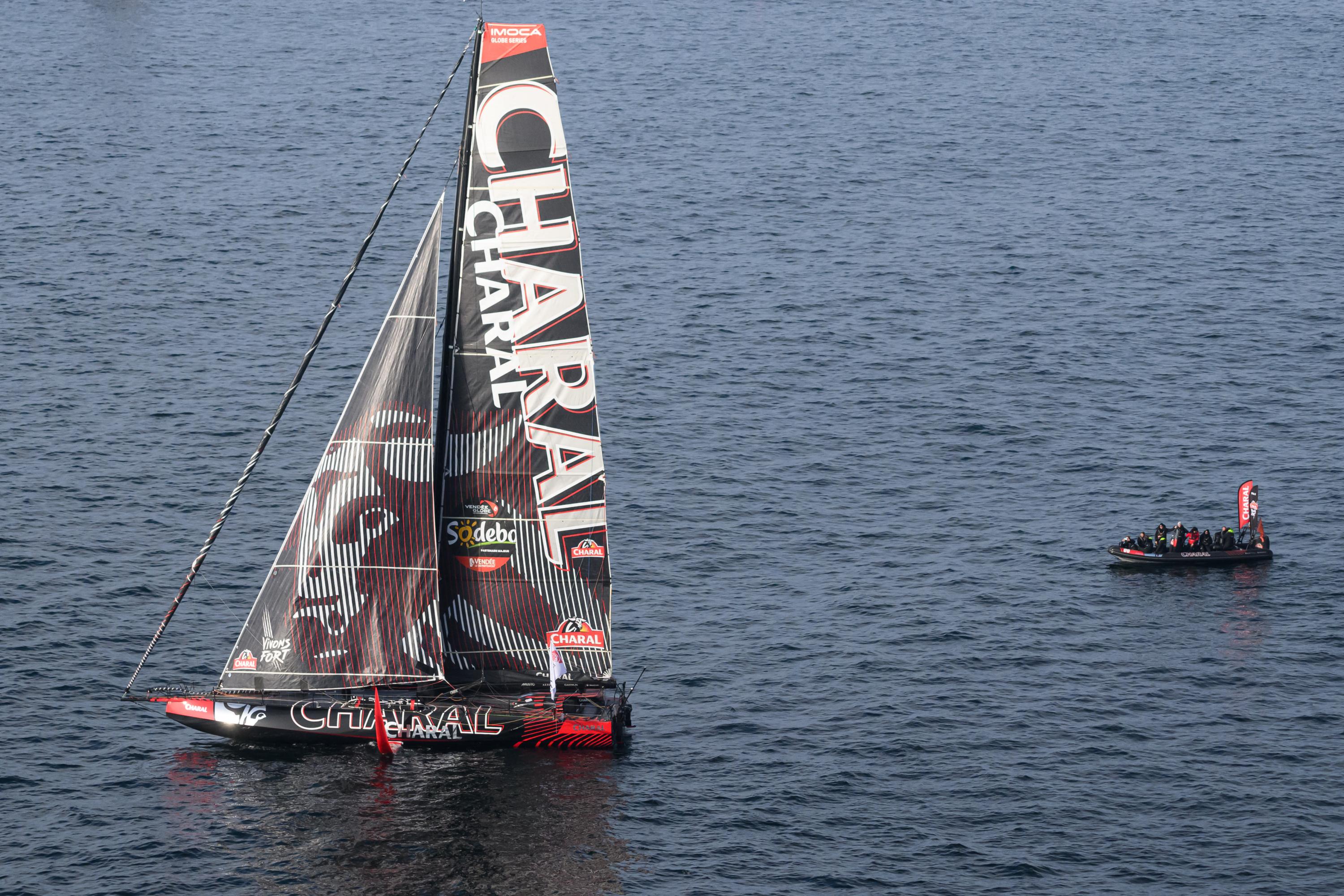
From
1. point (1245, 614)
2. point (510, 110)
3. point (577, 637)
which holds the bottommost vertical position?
point (1245, 614)

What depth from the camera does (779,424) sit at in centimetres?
10250

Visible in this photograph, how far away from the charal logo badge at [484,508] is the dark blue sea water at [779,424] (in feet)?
31.5

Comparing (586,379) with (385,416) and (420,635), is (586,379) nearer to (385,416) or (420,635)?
(385,416)

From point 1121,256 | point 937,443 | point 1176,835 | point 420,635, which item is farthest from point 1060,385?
point 420,635

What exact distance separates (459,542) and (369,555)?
3459 millimetres

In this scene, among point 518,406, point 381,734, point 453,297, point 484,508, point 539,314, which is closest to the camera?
point 453,297

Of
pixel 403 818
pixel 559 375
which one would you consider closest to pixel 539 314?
pixel 559 375

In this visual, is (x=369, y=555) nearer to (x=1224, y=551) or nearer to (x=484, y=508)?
(x=484, y=508)

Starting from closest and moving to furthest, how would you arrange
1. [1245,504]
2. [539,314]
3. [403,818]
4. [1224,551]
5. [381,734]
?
[403,818], [539,314], [381,734], [1224,551], [1245,504]

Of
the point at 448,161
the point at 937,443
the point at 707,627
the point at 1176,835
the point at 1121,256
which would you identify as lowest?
the point at 1176,835

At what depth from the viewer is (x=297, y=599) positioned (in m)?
66.2

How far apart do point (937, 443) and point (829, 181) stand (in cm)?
4762

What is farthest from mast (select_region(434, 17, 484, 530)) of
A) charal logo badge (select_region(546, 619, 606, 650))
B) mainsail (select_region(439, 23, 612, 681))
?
charal logo badge (select_region(546, 619, 606, 650))

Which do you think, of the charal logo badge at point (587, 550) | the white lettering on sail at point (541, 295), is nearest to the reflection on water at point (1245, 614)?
the charal logo badge at point (587, 550)
